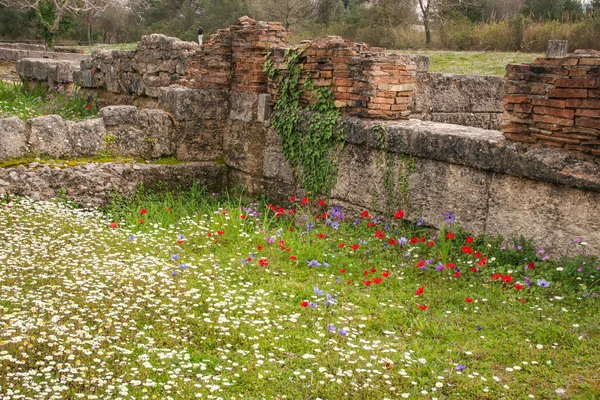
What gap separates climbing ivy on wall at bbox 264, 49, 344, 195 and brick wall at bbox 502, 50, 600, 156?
6.16ft

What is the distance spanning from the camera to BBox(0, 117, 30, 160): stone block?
6371 millimetres

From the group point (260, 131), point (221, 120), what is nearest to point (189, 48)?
point (221, 120)

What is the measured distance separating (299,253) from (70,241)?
198 cm

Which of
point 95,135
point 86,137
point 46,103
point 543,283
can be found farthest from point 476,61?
point 543,283

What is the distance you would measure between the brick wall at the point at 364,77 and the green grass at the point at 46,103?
432cm

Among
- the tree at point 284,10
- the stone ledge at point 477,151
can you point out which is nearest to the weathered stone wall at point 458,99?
the stone ledge at point 477,151

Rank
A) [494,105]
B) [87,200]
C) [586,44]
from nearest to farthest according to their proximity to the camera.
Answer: [87,200]
[494,105]
[586,44]

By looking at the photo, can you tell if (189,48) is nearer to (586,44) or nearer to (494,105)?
(494,105)

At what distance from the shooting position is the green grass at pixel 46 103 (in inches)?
390

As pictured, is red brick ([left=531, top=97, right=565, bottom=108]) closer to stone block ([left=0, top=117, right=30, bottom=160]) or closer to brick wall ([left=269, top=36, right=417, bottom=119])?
brick wall ([left=269, top=36, right=417, bottom=119])

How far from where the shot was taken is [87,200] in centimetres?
671

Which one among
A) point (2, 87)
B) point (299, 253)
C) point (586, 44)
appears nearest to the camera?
point (299, 253)

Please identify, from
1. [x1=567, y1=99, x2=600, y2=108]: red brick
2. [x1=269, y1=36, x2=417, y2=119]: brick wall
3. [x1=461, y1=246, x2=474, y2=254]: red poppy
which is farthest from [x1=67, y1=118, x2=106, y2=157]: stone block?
[x1=567, y1=99, x2=600, y2=108]: red brick

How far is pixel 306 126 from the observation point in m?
6.73
